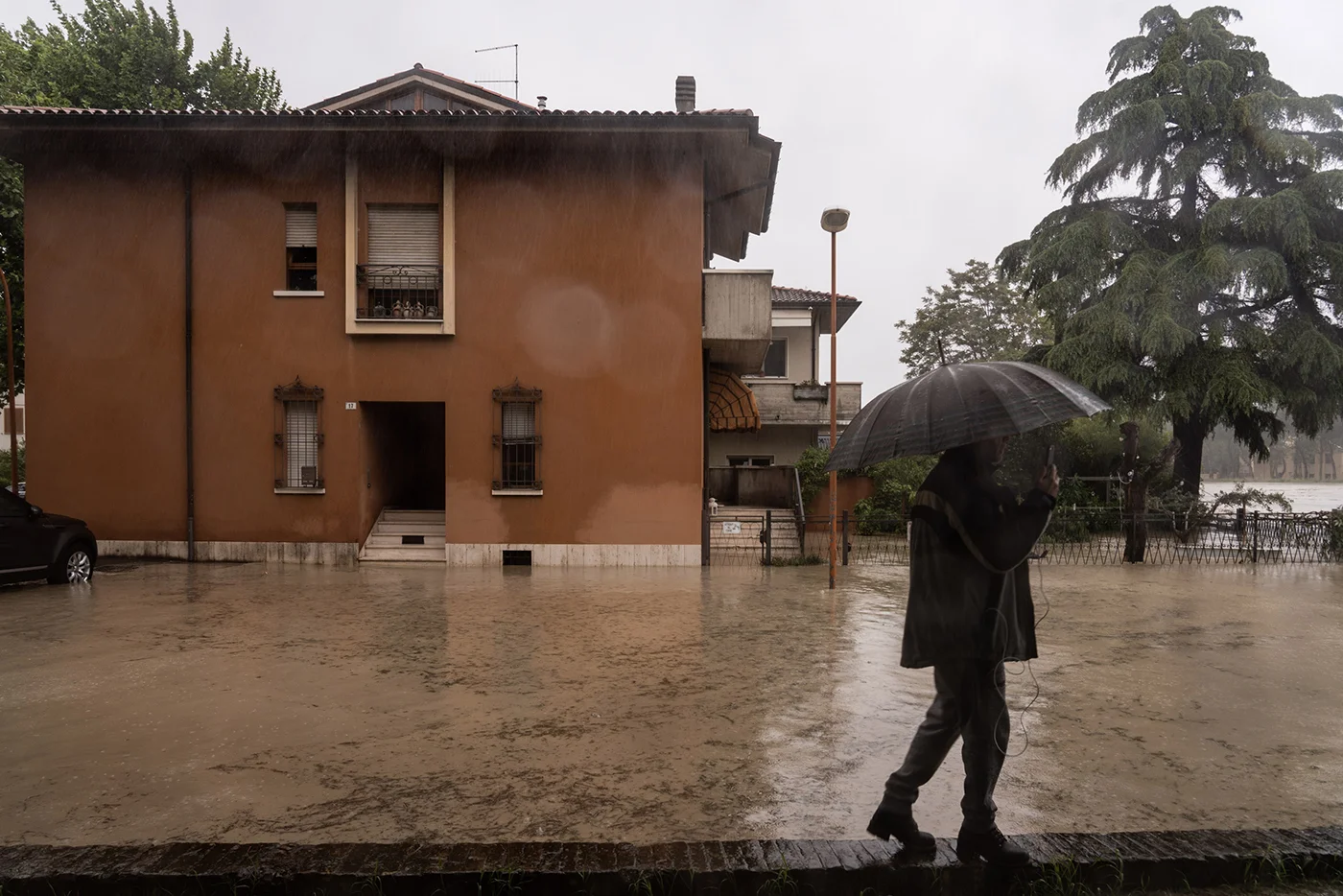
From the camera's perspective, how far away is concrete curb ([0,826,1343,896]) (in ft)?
11.1

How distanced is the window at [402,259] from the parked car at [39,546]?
5.91m

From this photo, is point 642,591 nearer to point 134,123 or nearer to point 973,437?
point 973,437

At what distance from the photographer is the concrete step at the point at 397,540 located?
15516mm

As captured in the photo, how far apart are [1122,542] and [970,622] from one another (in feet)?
56.6

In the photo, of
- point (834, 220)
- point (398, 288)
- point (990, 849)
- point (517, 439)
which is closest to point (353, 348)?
point (398, 288)

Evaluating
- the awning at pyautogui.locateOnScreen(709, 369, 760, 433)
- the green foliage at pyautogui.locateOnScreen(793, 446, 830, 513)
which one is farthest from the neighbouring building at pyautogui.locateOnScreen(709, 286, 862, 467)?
the awning at pyautogui.locateOnScreen(709, 369, 760, 433)

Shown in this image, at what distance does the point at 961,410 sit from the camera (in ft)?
12.0

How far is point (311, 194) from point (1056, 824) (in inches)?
611

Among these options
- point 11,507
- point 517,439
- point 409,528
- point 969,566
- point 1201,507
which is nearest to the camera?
point 969,566

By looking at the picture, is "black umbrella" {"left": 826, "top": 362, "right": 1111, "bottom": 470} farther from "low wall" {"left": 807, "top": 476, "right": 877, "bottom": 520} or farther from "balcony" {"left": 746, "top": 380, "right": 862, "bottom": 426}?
"balcony" {"left": 746, "top": 380, "right": 862, "bottom": 426}

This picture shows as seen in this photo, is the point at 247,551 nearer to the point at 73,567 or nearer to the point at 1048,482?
the point at 73,567

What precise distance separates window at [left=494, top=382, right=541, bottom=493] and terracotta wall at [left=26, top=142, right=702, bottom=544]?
21 cm

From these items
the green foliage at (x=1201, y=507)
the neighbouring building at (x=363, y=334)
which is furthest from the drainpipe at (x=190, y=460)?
the green foliage at (x=1201, y=507)

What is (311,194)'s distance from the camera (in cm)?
1534
